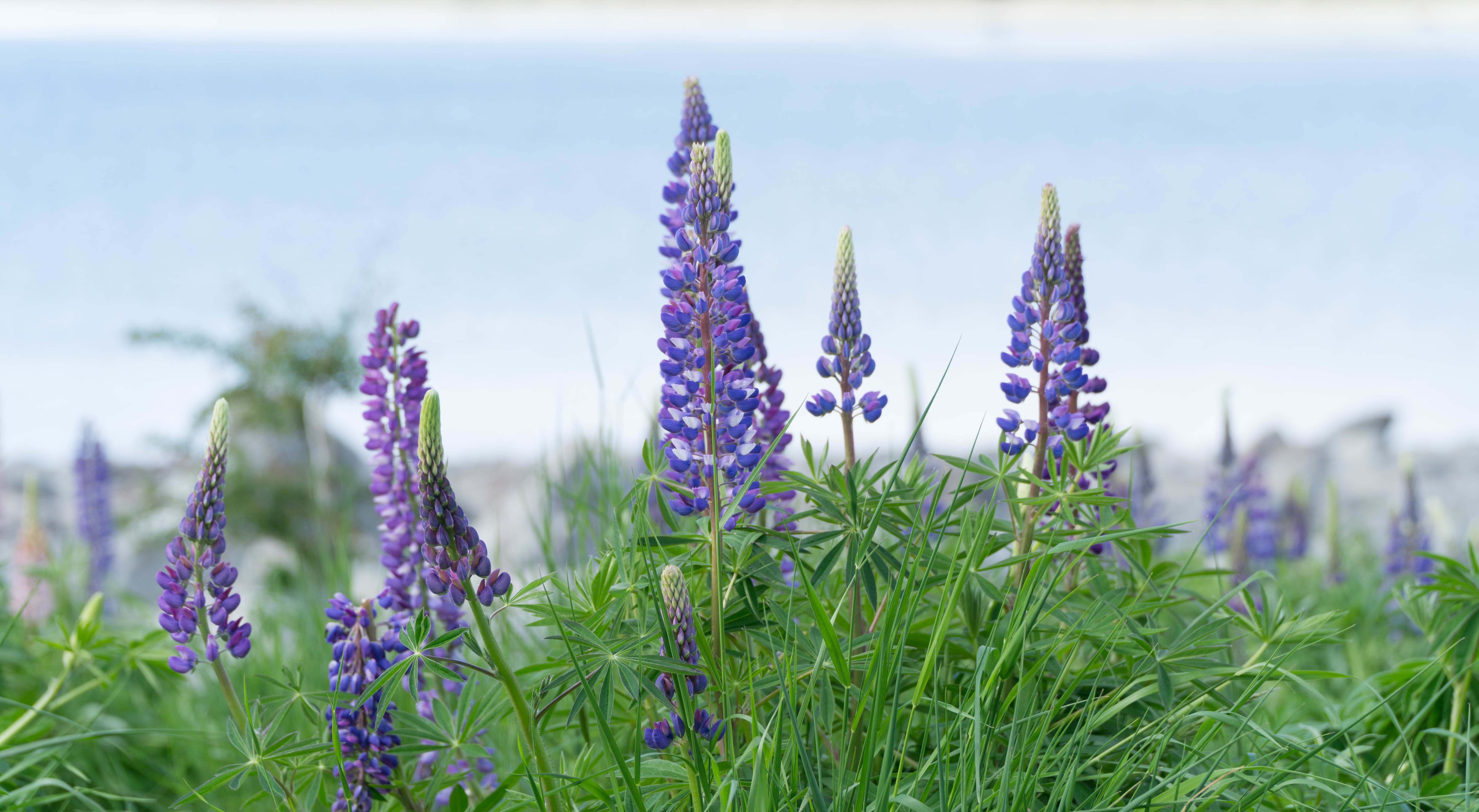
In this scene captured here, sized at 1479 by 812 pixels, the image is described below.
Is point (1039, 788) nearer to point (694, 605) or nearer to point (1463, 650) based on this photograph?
point (694, 605)

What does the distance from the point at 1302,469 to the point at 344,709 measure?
46.8 feet

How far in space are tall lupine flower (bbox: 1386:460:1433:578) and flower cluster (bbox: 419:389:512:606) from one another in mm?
5596

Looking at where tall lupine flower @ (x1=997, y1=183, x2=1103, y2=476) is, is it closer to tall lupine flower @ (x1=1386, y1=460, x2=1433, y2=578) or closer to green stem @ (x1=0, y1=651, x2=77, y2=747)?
green stem @ (x1=0, y1=651, x2=77, y2=747)

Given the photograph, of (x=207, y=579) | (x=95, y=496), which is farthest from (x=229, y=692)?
(x=95, y=496)

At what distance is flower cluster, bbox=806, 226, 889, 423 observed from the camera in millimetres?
2053

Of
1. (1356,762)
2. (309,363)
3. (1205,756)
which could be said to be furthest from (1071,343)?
(309,363)

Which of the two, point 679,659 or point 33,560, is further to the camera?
point 33,560

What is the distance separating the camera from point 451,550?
1.71 m

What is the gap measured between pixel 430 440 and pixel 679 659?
23.4 inches

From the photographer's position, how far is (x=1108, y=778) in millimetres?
1903

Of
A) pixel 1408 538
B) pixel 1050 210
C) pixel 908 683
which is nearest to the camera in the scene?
pixel 1050 210

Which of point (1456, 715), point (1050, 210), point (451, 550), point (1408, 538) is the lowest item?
point (1408, 538)

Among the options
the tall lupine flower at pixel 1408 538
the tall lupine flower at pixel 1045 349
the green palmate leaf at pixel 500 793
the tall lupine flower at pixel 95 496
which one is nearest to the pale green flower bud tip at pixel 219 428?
the green palmate leaf at pixel 500 793

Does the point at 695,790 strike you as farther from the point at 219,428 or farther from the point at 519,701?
the point at 219,428
